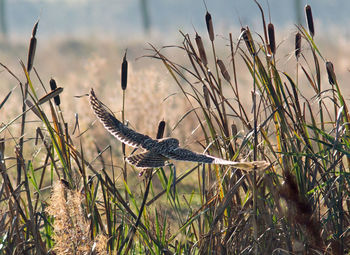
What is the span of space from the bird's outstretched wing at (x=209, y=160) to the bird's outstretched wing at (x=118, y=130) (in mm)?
220

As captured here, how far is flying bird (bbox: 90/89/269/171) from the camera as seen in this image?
1950 mm

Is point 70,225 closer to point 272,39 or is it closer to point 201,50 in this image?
point 201,50

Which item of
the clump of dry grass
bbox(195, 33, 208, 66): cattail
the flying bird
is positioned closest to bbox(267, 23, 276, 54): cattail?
bbox(195, 33, 208, 66): cattail

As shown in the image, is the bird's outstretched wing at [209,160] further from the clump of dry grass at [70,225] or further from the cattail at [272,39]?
the cattail at [272,39]

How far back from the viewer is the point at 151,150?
2.25 m

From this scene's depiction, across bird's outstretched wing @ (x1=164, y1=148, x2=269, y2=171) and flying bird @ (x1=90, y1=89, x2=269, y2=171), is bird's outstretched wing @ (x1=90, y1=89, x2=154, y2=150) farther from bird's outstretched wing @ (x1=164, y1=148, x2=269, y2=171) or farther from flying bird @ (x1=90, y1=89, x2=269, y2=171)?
bird's outstretched wing @ (x1=164, y1=148, x2=269, y2=171)

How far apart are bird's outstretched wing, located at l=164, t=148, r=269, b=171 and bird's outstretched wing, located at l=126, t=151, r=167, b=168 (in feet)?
0.14

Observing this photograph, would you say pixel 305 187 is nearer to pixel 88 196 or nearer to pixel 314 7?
pixel 88 196

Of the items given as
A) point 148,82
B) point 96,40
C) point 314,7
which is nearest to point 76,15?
point 314,7

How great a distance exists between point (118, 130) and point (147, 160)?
33 centimetres

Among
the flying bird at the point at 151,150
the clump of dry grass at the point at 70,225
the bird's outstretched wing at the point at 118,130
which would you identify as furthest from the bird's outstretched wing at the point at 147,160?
the clump of dry grass at the point at 70,225

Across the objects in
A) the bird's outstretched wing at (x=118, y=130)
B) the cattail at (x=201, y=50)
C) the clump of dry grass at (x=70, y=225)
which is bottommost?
the clump of dry grass at (x=70, y=225)

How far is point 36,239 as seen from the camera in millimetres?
2115

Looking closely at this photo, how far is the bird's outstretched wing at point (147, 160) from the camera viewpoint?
208 cm
